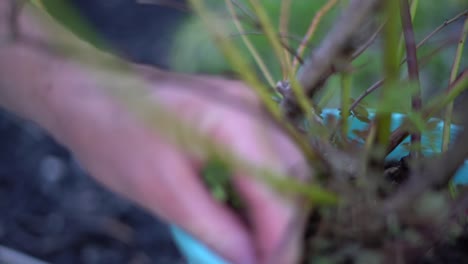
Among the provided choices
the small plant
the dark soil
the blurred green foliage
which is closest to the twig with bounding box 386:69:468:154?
the small plant

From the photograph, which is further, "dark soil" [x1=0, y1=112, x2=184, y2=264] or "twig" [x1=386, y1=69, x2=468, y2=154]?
"dark soil" [x1=0, y1=112, x2=184, y2=264]

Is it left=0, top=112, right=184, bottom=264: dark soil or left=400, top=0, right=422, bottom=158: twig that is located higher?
left=0, top=112, right=184, bottom=264: dark soil

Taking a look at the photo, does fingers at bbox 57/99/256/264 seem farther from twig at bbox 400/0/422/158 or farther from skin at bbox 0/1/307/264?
twig at bbox 400/0/422/158

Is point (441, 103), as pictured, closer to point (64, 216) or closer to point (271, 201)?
point (271, 201)

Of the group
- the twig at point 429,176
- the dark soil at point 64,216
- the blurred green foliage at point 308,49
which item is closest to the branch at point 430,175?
the twig at point 429,176

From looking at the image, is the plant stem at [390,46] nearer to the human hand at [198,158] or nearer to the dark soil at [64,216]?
the human hand at [198,158]

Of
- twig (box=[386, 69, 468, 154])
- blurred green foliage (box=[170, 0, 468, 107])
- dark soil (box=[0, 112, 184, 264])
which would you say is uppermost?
blurred green foliage (box=[170, 0, 468, 107])

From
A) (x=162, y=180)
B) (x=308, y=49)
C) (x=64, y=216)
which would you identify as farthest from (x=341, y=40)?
(x=64, y=216)
